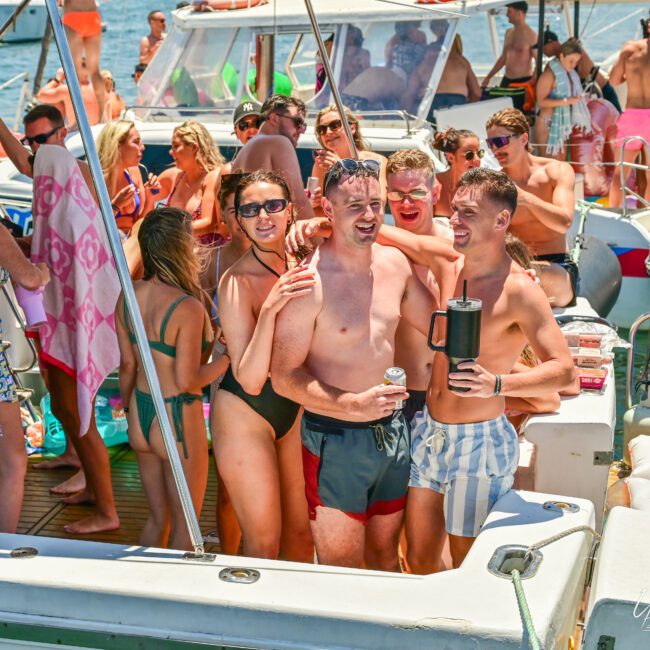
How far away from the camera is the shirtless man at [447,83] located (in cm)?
889

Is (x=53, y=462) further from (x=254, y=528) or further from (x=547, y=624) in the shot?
(x=547, y=624)

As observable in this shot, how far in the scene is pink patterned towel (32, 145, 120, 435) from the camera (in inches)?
155

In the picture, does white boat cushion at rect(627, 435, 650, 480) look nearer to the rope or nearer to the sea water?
the rope

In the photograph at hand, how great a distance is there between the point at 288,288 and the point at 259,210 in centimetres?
41

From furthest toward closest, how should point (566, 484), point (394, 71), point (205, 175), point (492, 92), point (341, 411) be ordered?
point (492, 92) → point (394, 71) → point (205, 175) → point (566, 484) → point (341, 411)

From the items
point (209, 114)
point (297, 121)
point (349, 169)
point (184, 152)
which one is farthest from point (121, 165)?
point (209, 114)

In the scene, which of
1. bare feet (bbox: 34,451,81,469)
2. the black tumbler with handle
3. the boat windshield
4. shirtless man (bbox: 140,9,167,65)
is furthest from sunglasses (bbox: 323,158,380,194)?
shirtless man (bbox: 140,9,167,65)

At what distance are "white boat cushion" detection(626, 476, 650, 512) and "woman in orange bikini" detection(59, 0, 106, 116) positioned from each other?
7444 mm

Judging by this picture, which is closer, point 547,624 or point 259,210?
point 547,624

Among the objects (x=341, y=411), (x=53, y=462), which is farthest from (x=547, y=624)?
(x=53, y=462)

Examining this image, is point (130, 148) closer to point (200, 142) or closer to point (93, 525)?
point (200, 142)

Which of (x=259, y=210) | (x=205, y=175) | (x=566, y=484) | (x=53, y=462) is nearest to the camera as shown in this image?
(x=259, y=210)

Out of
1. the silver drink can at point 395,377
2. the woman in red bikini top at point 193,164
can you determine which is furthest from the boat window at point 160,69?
the silver drink can at point 395,377

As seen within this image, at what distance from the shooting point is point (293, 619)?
2752 millimetres
